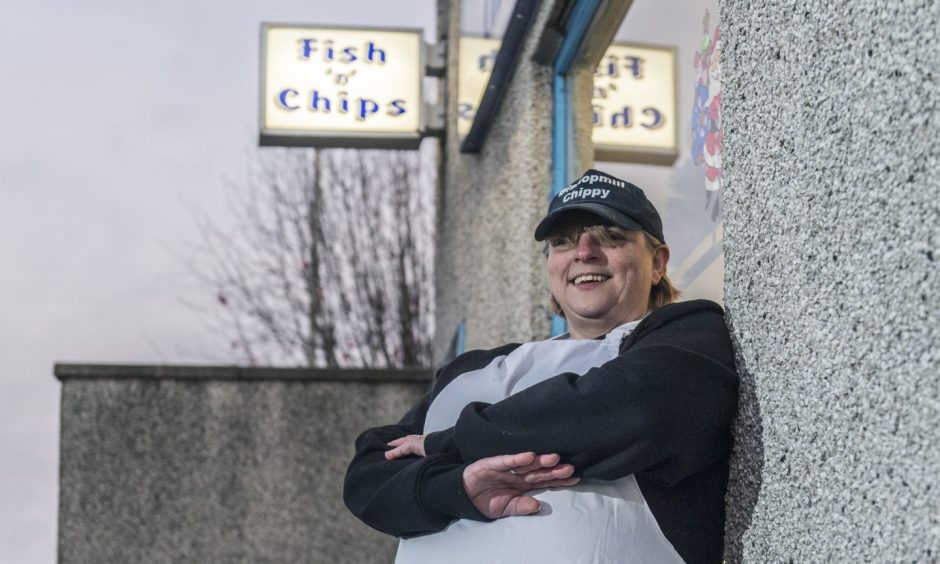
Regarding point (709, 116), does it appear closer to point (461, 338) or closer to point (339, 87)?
point (461, 338)

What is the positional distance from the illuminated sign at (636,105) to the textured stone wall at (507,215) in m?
0.24

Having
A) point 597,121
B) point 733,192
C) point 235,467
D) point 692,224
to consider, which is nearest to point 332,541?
point 235,467

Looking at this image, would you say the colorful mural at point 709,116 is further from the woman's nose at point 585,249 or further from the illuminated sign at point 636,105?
the woman's nose at point 585,249

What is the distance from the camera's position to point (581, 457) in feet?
6.61

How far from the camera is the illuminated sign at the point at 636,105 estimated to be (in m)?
3.40

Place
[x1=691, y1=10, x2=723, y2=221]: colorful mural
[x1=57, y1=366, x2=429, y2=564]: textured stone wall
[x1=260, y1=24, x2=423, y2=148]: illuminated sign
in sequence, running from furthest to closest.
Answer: [x1=57, y1=366, x2=429, y2=564]: textured stone wall
[x1=260, y1=24, x2=423, y2=148]: illuminated sign
[x1=691, y1=10, x2=723, y2=221]: colorful mural

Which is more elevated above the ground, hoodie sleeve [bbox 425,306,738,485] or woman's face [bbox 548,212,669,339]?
woman's face [bbox 548,212,669,339]

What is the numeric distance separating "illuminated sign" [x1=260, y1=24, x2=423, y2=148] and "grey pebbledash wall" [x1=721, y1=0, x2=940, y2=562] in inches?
177

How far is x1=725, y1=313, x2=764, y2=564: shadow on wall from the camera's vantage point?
197cm

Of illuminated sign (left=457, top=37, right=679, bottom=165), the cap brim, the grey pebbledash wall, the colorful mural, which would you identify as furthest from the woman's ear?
illuminated sign (left=457, top=37, right=679, bottom=165)

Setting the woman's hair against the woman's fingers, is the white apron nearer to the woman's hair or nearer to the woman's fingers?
the woman's fingers

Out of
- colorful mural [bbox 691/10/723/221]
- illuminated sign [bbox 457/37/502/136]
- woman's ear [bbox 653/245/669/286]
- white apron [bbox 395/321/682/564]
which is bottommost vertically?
white apron [bbox 395/321/682/564]

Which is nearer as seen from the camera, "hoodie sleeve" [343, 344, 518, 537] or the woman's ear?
"hoodie sleeve" [343, 344, 518, 537]

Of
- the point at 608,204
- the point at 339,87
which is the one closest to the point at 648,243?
the point at 608,204
